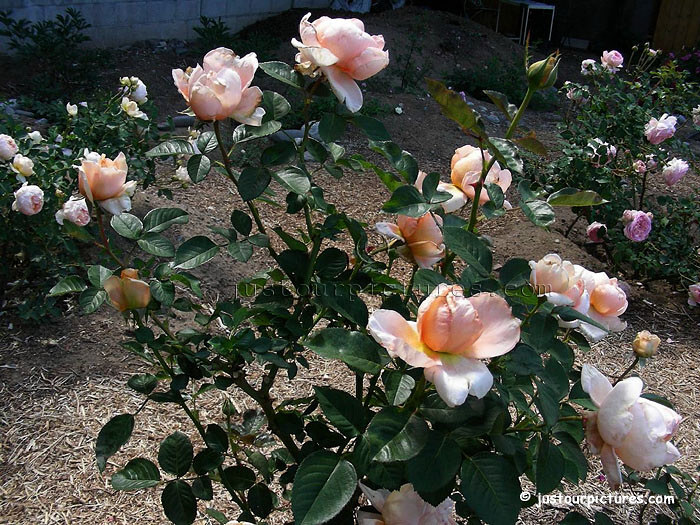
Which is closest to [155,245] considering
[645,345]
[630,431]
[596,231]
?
[630,431]

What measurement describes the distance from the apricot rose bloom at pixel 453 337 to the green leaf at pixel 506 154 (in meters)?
0.19

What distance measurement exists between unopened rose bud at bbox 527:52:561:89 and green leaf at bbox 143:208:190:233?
56 centimetres

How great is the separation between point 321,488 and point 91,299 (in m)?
0.47

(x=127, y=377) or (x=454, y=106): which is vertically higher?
(x=454, y=106)

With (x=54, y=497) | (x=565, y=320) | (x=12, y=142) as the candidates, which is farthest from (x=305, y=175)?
(x=12, y=142)

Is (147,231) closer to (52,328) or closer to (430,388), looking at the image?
(430,388)

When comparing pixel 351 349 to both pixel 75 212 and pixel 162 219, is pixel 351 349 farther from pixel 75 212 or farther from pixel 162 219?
pixel 75 212

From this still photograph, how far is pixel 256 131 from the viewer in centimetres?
96

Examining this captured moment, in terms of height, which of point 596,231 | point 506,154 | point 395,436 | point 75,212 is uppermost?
point 506,154

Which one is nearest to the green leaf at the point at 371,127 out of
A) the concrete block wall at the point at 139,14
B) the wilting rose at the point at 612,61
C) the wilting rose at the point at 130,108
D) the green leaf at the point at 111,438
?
the green leaf at the point at 111,438

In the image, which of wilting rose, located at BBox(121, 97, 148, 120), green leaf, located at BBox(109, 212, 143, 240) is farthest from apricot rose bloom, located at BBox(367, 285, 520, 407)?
wilting rose, located at BBox(121, 97, 148, 120)

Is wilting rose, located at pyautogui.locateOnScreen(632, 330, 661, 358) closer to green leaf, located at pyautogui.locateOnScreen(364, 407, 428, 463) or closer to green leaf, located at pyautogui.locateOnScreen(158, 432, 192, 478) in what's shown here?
green leaf, located at pyautogui.locateOnScreen(364, 407, 428, 463)

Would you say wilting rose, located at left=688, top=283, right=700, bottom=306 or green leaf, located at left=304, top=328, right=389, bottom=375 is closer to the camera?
green leaf, located at left=304, top=328, right=389, bottom=375

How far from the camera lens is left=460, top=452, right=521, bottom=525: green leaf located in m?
0.73
